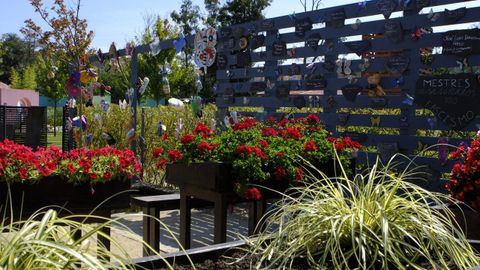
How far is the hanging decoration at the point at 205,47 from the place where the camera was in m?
6.79

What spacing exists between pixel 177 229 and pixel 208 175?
2.45 m

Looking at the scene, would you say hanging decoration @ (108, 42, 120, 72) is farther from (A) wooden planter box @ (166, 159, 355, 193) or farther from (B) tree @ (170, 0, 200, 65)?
(B) tree @ (170, 0, 200, 65)

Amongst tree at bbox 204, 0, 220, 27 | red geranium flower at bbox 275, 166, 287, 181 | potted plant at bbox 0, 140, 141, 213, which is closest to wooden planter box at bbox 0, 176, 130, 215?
potted plant at bbox 0, 140, 141, 213

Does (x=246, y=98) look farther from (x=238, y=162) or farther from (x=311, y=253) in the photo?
(x=311, y=253)

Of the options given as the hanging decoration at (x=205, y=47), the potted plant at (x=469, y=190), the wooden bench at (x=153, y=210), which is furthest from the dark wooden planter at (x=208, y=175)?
the hanging decoration at (x=205, y=47)

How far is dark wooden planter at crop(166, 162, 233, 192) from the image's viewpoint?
10.5 feet

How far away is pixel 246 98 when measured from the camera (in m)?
6.57

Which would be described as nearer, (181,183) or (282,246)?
(282,246)

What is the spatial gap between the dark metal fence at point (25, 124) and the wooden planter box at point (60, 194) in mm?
4820

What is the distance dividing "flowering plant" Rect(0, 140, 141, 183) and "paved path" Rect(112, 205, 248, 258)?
118 cm

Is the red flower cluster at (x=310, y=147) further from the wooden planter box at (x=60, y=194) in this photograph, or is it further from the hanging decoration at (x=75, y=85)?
the hanging decoration at (x=75, y=85)

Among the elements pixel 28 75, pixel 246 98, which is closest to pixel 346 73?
pixel 246 98

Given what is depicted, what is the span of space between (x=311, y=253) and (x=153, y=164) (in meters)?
6.18

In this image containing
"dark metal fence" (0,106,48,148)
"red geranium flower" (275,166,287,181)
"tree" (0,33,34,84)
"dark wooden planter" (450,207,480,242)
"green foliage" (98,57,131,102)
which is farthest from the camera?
"tree" (0,33,34,84)
